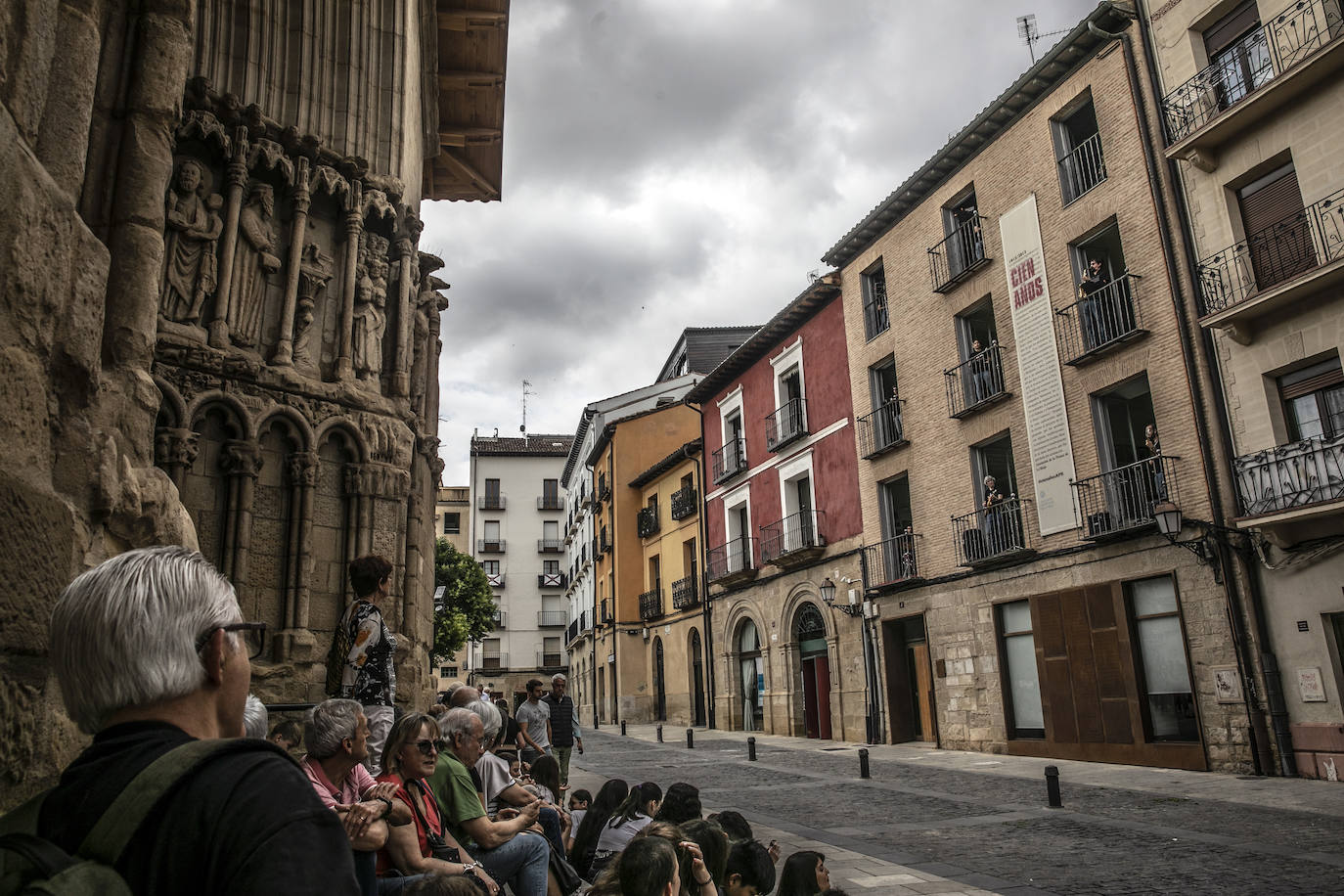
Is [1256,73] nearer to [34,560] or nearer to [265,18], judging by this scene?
[265,18]

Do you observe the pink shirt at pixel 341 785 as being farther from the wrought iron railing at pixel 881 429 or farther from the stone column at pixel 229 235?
the wrought iron railing at pixel 881 429

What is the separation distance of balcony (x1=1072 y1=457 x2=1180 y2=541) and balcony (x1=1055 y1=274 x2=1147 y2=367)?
1.87m

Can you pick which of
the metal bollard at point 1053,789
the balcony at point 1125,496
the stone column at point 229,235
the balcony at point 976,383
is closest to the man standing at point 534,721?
the stone column at point 229,235

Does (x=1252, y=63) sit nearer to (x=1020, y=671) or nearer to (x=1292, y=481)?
(x=1292, y=481)

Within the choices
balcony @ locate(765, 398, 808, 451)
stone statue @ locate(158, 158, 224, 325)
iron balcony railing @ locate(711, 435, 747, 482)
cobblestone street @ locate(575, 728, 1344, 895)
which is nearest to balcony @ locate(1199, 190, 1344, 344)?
cobblestone street @ locate(575, 728, 1344, 895)

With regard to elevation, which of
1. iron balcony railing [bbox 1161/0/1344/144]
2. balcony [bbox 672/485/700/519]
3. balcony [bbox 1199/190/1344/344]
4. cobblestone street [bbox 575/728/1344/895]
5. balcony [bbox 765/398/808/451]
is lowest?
cobblestone street [bbox 575/728/1344/895]

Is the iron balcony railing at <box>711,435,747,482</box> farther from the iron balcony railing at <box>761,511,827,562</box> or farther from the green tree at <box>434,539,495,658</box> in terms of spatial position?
the green tree at <box>434,539,495,658</box>

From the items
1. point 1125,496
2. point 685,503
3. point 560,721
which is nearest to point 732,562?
point 685,503

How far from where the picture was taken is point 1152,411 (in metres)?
14.2

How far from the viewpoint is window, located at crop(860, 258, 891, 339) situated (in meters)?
20.7

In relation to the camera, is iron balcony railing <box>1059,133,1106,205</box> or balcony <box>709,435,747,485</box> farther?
balcony <box>709,435,747,485</box>

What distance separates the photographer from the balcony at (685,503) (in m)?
29.6

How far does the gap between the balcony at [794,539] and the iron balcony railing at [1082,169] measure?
30.2ft

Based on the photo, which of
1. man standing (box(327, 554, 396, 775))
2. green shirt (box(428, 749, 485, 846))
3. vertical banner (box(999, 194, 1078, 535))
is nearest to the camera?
green shirt (box(428, 749, 485, 846))
